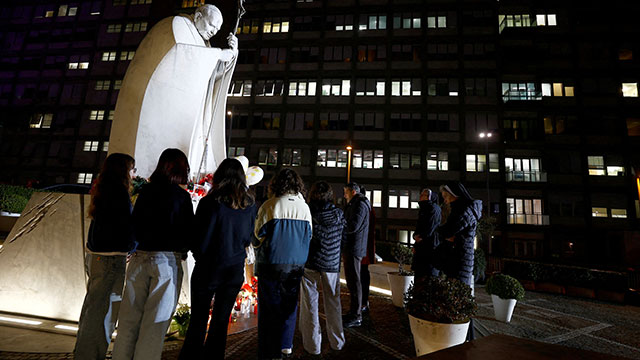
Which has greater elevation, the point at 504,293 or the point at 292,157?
the point at 292,157

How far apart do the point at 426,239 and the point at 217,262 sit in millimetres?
3884

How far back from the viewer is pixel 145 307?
256 cm

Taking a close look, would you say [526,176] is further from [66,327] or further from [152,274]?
[66,327]

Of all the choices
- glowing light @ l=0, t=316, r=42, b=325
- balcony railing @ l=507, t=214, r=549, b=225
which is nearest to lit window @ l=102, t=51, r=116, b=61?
glowing light @ l=0, t=316, r=42, b=325

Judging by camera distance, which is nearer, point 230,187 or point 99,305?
point 99,305

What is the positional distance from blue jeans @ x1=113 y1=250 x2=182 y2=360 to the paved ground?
1.01 metres

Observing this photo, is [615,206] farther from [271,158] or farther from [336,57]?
[271,158]

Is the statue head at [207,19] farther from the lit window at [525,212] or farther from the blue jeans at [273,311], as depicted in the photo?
the lit window at [525,212]

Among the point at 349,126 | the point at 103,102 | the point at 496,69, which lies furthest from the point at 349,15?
the point at 103,102

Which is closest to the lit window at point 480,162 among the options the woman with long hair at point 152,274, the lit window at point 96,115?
the woman with long hair at point 152,274

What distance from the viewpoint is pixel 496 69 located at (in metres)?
27.5

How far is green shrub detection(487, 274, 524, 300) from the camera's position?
6.07 m

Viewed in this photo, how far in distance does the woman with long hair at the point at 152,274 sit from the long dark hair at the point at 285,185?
1.10 m

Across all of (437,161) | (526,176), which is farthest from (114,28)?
(526,176)
